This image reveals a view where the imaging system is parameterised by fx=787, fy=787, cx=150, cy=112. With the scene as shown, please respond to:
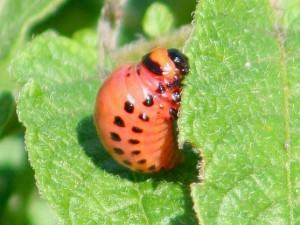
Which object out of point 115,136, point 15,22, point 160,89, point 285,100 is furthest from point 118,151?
point 15,22

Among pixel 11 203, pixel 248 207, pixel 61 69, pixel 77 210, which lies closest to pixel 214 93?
pixel 248 207

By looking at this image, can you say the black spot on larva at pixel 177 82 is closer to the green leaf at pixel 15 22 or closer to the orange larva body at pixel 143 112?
the orange larva body at pixel 143 112

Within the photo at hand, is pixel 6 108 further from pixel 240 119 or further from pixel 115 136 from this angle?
pixel 240 119

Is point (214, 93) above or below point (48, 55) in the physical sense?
above

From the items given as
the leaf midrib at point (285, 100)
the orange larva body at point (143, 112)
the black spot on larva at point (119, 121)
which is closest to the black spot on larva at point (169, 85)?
the orange larva body at point (143, 112)

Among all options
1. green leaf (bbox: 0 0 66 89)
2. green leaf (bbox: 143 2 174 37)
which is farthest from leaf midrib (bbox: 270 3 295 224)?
green leaf (bbox: 0 0 66 89)

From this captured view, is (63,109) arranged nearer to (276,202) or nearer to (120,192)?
(120,192)
